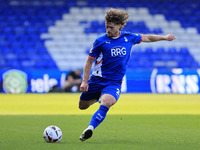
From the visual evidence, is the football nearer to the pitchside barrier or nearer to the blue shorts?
the blue shorts

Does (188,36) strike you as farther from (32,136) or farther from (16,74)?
(32,136)

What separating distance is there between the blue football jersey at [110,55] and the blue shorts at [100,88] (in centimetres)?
7

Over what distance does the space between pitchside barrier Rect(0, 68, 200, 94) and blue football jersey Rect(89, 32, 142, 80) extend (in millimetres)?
13313

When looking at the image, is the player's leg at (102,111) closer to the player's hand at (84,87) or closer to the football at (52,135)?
the player's hand at (84,87)

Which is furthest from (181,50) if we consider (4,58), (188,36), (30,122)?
(30,122)

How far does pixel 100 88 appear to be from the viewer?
20.3 feet

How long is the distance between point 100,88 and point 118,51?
22.6 inches

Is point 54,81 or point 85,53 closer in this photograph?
point 54,81

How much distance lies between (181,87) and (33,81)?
6441 millimetres

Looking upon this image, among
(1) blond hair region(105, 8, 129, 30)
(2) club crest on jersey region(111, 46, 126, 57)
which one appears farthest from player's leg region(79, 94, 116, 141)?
(1) blond hair region(105, 8, 129, 30)

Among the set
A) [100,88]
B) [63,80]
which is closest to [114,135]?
[100,88]

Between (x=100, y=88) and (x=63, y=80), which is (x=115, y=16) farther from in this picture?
(x=63, y=80)

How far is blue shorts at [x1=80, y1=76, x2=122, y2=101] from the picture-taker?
5.93m

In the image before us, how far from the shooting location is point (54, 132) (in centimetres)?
565
